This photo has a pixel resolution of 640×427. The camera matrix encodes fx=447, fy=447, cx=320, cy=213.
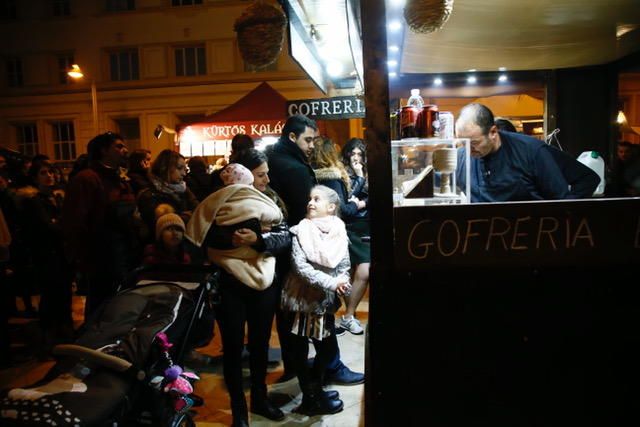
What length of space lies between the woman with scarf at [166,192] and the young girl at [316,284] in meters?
1.25

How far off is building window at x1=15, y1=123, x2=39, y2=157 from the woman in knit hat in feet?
74.3

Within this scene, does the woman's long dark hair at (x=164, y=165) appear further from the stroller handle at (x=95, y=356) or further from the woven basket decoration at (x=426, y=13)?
the woven basket decoration at (x=426, y=13)

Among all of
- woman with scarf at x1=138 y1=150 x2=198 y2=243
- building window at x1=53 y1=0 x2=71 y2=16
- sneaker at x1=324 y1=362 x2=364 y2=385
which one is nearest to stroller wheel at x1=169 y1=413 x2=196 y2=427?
sneaker at x1=324 y1=362 x2=364 y2=385

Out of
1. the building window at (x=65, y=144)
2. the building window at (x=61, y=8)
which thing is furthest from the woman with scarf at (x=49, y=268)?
the building window at (x=61, y=8)

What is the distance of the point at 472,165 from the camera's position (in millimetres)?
3152

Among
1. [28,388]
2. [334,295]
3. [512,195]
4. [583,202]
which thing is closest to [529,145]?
[512,195]

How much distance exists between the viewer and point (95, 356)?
7.14ft

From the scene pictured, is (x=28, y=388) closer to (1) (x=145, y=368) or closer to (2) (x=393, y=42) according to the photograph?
(1) (x=145, y=368)

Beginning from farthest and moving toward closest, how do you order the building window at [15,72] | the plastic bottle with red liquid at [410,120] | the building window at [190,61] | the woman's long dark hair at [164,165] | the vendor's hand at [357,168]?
the building window at [15,72] < the building window at [190,61] < the vendor's hand at [357,168] < the woman's long dark hair at [164,165] < the plastic bottle with red liquid at [410,120]

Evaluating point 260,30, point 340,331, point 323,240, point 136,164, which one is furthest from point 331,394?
point 136,164

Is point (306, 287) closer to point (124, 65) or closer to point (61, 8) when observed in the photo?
point (124, 65)

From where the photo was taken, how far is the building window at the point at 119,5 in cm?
2162

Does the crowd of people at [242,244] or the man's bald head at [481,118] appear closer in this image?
the man's bald head at [481,118]

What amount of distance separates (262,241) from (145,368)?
1095mm
